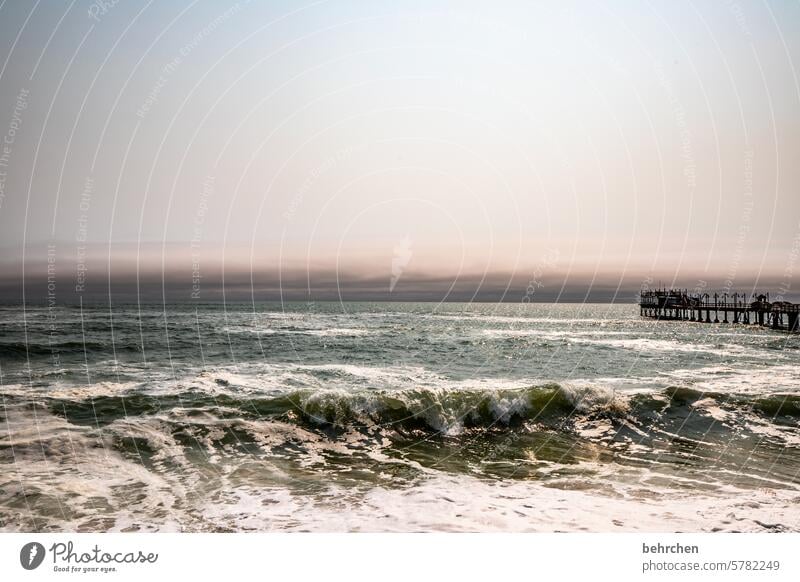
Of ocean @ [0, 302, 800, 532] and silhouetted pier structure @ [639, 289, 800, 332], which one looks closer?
ocean @ [0, 302, 800, 532]

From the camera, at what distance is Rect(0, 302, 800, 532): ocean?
7.31 meters

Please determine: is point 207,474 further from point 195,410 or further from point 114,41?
point 114,41

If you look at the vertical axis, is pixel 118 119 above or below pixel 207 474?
above

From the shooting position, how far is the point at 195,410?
41.2ft

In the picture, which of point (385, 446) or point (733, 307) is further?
point (733, 307)

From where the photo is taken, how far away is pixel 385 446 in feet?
36.0

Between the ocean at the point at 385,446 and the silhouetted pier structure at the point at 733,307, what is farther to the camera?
the silhouetted pier structure at the point at 733,307

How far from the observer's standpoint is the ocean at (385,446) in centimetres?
731

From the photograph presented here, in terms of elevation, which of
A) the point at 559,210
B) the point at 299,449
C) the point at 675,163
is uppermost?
the point at 675,163

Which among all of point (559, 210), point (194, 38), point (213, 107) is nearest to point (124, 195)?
point (213, 107)

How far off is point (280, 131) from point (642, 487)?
952 cm
